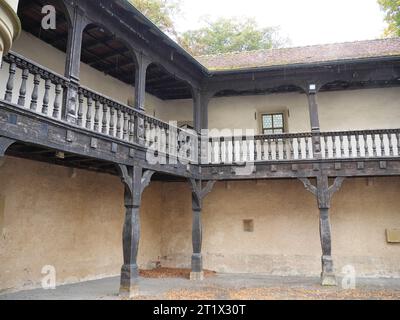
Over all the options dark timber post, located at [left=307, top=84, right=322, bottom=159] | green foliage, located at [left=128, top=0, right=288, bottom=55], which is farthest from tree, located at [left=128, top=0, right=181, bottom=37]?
dark timber post, located at [left=307, top=84, right=322, bottom=159]

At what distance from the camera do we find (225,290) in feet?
28.6

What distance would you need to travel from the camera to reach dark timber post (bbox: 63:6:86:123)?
19.9ft

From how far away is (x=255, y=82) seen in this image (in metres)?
10.8

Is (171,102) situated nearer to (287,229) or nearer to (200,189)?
(200,189)

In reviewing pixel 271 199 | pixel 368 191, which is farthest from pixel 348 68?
pixel 271 199

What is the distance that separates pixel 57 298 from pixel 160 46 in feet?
20.3

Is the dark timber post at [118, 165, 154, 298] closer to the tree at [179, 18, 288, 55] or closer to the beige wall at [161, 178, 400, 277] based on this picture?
the beige wall at [161, 178, 400, 277]

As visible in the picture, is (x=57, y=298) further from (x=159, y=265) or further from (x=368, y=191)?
(x=368, y=191)

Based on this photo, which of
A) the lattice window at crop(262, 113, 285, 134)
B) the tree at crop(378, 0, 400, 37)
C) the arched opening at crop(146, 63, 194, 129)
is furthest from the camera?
the tree at crop(378, 0, 400, 37)

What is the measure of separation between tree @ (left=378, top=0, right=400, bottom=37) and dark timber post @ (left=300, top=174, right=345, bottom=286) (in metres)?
11.4

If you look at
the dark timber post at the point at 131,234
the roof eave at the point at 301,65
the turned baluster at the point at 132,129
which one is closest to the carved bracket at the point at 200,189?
the dark timber post at the point at 131,234

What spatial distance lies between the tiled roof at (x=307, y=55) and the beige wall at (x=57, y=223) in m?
5.25

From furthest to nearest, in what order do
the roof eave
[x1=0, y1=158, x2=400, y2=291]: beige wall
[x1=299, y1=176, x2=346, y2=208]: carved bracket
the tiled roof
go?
the tiled roof → the roof eave → [x1=299, y1=176, x2=346, y2=208]: carved bracket → [x1=0, y1=158, x2=400, y2=291]: beige wall

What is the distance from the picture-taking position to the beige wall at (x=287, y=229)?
10875 mm
